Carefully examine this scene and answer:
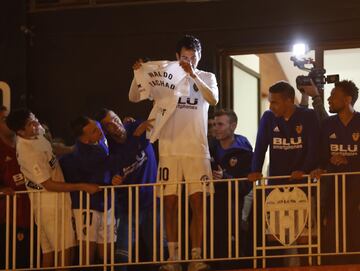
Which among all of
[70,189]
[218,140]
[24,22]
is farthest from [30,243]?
[24,22]

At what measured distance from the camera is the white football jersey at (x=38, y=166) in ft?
30.6

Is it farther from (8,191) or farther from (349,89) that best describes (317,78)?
(8,191)

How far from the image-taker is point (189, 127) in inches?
363

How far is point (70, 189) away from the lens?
30.2ft

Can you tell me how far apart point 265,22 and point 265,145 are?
248 cm

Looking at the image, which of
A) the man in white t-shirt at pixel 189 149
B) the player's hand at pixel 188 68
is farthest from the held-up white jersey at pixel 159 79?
the player's hand at pixel 188 68

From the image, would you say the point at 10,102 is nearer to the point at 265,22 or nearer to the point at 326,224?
the point at 265,22

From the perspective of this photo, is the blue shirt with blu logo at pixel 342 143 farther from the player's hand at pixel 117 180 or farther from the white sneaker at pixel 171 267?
the player's hand at pixel 117 180

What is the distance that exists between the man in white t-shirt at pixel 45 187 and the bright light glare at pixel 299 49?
10.6 ft

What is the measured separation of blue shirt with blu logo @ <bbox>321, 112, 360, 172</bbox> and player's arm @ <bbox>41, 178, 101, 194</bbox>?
2141mm

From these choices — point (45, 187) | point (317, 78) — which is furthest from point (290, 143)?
point (45, 187)

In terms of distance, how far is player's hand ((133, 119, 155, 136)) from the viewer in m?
9.30

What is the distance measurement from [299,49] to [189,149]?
265cm

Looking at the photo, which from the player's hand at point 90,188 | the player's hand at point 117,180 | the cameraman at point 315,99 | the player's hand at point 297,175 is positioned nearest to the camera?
the player's hand at point 297,175
